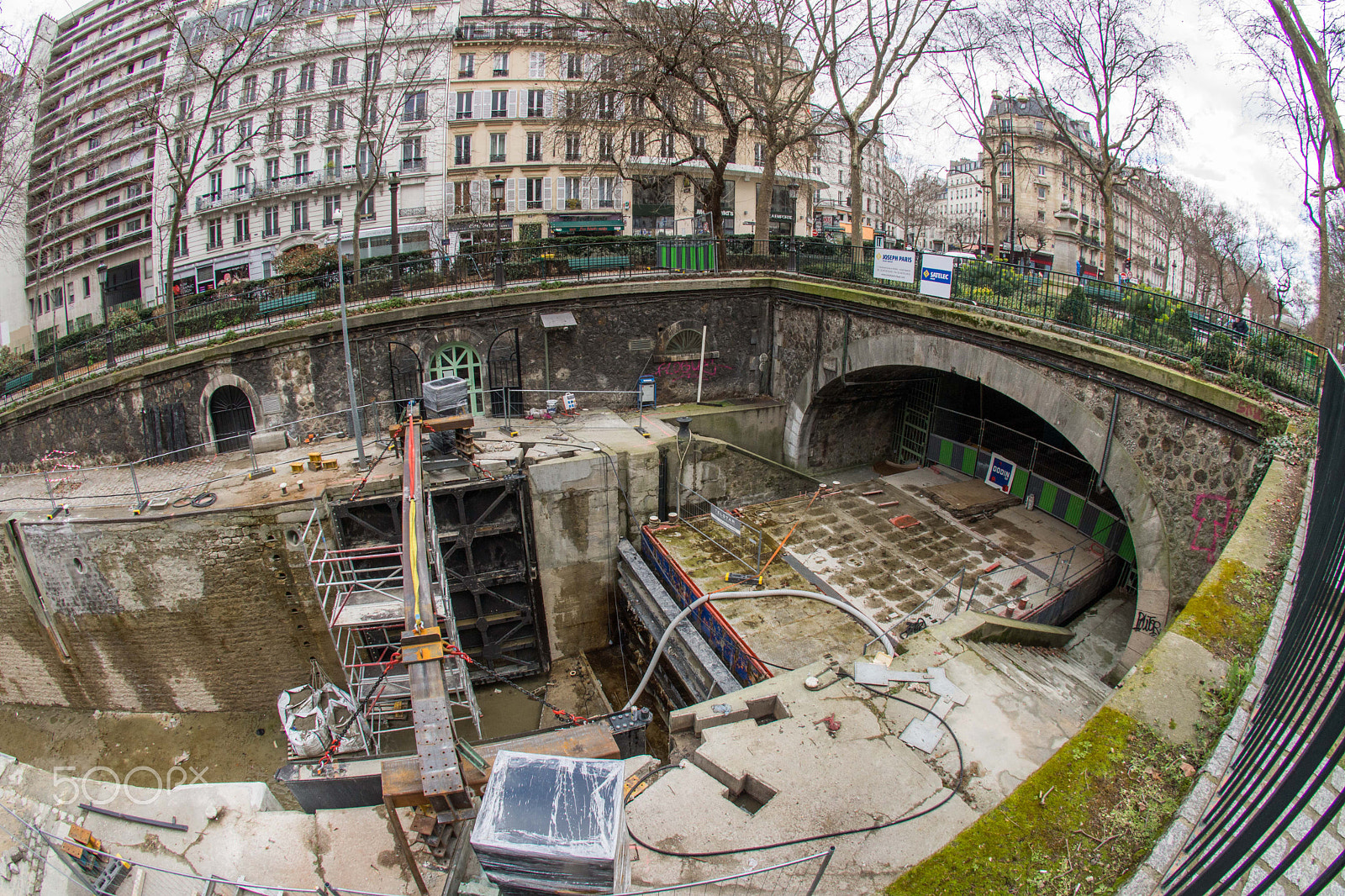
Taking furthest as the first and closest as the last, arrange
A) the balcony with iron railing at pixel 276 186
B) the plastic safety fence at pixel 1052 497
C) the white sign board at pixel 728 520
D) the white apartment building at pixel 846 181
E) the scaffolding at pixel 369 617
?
the white apartment building at pixel 846 181 < the balcony with iron railing at pixel 276 186 < the white sign board at pixel 728 520 < the plastic safety fence at pixel 1052 497 < the scaffolding at pixel 369 617

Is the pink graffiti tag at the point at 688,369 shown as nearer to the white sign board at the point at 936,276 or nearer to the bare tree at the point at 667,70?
the bare tree at the point at 667,70

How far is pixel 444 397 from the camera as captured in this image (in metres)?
12.9

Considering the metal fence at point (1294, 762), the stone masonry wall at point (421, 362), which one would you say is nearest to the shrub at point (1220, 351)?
the metal fence at point (1294, 762)

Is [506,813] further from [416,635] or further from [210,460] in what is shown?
[210,460]

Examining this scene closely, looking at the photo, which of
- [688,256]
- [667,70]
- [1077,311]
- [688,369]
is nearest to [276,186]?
[667,70]

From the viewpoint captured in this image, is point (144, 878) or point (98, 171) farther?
point (98, 171)

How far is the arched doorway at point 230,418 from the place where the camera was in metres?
15.4

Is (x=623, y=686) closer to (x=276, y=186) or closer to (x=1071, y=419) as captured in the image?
(x=1071, y=419)

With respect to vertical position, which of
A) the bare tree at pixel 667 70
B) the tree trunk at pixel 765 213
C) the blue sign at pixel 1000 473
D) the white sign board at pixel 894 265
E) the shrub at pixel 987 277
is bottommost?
the blue sign at pixel 1000 473

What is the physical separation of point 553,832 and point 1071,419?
11010 millimetres

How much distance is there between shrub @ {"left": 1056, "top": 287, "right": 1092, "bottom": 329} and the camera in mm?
11344

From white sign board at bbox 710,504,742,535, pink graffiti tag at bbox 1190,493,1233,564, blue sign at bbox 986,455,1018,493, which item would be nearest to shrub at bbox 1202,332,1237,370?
pink graffiti tag at bbox 1190,493,1233,564

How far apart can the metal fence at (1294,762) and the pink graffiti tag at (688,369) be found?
47.5ft

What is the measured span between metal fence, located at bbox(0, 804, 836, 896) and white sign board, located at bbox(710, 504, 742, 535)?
8.65 meters
